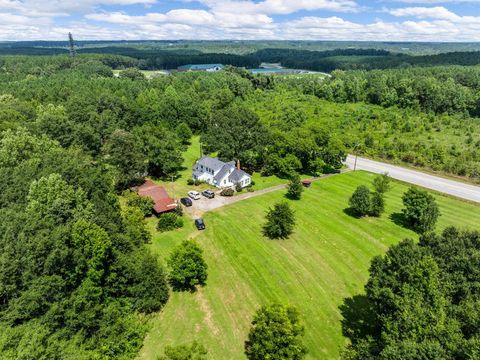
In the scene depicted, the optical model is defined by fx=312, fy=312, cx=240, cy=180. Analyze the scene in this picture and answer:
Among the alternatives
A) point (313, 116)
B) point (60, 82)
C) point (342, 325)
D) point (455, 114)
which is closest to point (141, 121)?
point (60, 82)

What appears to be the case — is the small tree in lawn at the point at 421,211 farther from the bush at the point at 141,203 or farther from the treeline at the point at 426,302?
the bush at the point at 141,203

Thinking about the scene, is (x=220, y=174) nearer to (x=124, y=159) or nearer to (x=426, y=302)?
(x=124, y=159)

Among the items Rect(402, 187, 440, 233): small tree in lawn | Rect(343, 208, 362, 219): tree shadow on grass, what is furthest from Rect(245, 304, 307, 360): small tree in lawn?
Rect(402, 187, 440, 233): small tree in lawn

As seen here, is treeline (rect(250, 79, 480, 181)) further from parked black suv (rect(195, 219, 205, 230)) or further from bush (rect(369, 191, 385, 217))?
parked black suv (rect(195, 219, 205, 230))

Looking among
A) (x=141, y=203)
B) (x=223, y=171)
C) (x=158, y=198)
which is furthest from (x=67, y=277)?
(x=223, y=171)

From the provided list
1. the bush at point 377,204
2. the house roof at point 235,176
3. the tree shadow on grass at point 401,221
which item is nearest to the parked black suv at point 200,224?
the house roof at point 235,176

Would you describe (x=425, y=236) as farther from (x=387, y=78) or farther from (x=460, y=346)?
(x=387, y=78)
